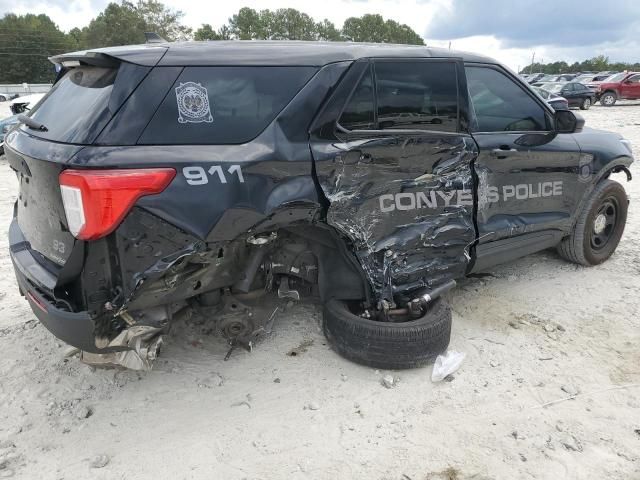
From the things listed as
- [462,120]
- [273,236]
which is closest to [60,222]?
[273,236]

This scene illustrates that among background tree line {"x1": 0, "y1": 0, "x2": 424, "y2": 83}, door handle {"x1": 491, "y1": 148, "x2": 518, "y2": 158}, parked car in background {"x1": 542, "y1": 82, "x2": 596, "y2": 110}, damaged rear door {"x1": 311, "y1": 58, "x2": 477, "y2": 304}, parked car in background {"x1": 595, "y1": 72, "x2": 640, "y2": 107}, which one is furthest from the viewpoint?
background tree line {"x1": 0, "y1": 0, "x2": 424, "y2": 83}

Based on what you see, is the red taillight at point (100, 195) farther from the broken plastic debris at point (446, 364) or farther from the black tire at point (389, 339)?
the broken plastic debris at point (446, 364)

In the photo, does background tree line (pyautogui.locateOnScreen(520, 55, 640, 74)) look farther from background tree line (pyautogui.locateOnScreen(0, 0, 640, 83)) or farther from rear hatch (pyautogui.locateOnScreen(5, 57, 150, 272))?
rear hatch (pyautogui.locateOnScreen(5, 57, 150, 272))

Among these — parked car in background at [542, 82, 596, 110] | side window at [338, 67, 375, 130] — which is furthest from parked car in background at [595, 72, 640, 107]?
side window at [338, 67, 375, 130]

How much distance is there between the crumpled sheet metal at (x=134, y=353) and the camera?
2613 mm

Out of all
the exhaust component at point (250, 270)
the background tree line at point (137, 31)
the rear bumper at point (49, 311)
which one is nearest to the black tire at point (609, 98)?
the exhaust component at point (250, 270)

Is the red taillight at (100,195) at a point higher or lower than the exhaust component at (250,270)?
higher

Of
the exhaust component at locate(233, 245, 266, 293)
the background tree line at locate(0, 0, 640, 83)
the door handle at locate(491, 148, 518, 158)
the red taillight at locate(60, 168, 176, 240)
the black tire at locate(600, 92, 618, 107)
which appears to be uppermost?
the background tree line at locate(0, 0, 640, 83)

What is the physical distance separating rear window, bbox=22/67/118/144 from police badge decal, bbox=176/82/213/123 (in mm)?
329

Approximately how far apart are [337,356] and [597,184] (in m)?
2.91

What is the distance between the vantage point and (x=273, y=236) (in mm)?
2881

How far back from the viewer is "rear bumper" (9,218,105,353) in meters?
2.42

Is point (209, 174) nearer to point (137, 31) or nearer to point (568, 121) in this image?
point (568, 121)

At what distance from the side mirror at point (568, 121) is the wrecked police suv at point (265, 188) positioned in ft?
0.78
